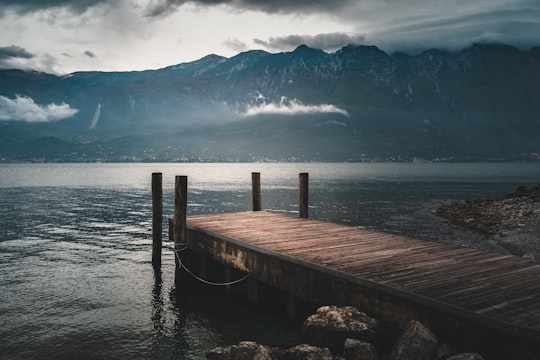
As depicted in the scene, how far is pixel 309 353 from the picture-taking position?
671 centimetres

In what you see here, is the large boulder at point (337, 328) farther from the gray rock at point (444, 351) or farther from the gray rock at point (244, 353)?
the gray rock at point (444, 351)

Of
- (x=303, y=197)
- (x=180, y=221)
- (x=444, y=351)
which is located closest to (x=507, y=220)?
(x=303, y=197)

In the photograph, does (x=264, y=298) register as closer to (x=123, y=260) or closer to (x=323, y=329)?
(x=323, y=329)

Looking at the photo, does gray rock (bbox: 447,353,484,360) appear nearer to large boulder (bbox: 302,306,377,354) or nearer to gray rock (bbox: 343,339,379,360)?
gray rock (bbox: 343,339,379,360)

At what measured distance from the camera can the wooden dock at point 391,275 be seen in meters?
A: 5.88

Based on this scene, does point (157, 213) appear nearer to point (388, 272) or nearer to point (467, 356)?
point (388, 272)

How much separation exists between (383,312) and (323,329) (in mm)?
1185

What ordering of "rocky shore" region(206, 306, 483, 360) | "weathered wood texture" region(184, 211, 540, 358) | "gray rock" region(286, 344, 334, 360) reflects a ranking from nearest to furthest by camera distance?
"rocky shore" region(206, 306, 483, 360)
"weathered wood texture" region(184, 211, 540, 358)
"gray rock" region(286, 344, 334, 360)

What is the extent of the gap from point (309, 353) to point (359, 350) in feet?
2.83

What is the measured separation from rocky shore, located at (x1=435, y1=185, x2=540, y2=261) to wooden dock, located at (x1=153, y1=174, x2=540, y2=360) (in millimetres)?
12678

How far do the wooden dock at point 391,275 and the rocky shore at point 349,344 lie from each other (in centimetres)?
36

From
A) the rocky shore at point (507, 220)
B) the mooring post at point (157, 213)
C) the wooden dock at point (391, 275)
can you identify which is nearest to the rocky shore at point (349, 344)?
the wooden dock at point (391, 275)

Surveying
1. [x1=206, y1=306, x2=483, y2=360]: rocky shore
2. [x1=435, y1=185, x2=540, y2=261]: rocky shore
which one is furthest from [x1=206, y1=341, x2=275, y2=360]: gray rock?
[x1=435, y1=185, x2=540, y2=261]: rocky shore

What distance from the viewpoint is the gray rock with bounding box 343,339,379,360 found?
6.40 m
